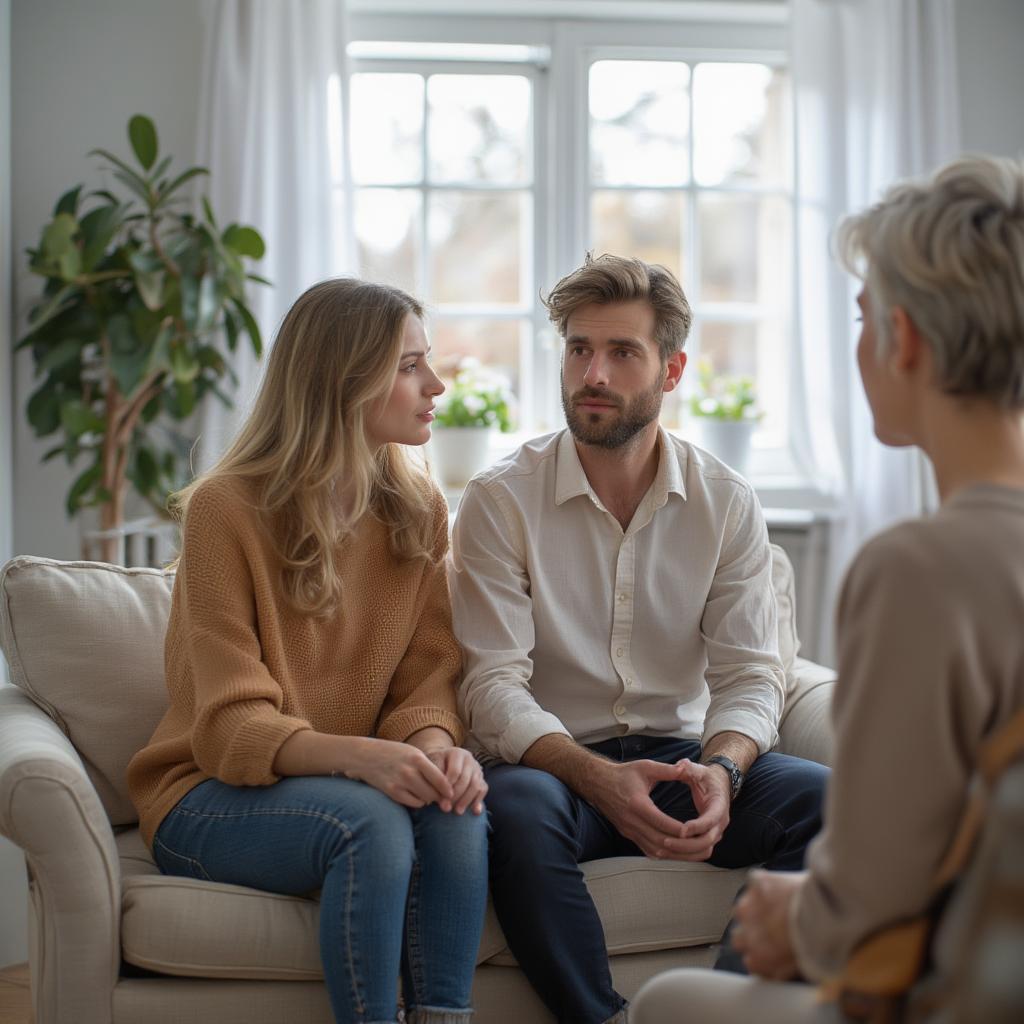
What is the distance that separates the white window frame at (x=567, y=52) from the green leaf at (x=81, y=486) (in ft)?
4.06

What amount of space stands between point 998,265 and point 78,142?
10.4 ft

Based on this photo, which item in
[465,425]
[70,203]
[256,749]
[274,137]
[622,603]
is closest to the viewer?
[256,749]

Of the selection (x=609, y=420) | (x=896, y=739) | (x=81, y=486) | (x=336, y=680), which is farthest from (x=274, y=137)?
(x=896, y=739)

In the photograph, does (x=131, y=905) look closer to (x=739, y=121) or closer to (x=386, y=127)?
(x=386, y=127)

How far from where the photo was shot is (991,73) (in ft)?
12.9

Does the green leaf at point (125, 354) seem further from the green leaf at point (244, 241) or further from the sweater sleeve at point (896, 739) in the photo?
the sweater sleeve at point (896, 739)

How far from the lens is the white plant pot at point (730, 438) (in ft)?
12.5

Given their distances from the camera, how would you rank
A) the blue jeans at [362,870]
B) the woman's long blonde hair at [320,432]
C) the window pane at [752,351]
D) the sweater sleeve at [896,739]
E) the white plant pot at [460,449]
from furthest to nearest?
the window pane at [752,351] < the white plant pot at [460,449] < the woman's long blonde hair at [320,432] < the blue jeans at [362,870] < the sweater sleeve at [896,739]

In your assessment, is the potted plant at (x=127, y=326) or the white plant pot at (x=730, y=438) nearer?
the potted plant at (x=127, y=326)

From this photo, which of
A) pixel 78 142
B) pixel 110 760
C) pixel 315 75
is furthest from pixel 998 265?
pixel 78 142

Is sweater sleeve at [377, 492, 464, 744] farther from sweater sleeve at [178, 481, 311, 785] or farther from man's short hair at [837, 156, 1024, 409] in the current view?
man's short hair at [837, 156, 1024, 409]

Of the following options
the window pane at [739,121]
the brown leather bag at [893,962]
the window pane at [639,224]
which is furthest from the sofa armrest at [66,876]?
the window pane at [739,121]

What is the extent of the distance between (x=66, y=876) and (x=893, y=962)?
1.12 meters

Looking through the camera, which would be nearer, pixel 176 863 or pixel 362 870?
pixel 362 870
